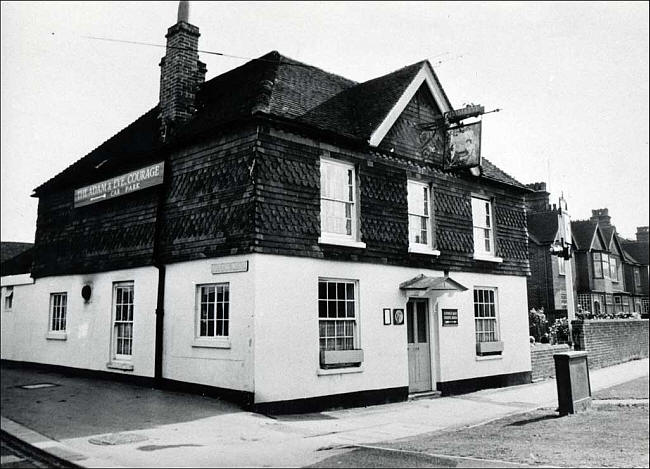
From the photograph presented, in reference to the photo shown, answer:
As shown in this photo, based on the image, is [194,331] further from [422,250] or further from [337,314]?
[422,250]

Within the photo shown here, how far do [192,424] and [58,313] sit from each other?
1024cm

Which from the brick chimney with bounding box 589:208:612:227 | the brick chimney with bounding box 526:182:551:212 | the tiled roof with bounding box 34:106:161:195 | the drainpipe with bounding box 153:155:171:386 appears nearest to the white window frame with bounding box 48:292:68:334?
the tiled roof with bounding box 34:106:161:195

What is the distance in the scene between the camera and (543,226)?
40.1 meters

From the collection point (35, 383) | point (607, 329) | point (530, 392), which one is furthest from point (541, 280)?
point (35, 383)

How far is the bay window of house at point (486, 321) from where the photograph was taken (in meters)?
17.1

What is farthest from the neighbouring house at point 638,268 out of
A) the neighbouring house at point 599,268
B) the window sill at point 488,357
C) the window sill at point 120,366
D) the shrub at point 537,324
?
the window sill at point 120,366

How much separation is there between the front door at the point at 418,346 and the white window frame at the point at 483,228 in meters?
3.23

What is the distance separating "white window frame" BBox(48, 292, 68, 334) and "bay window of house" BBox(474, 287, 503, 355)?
12.7 metres

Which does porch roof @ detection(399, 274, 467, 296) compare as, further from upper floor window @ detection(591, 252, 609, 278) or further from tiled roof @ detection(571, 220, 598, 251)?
upper floor window @ detection(591, 252, 609, 278)

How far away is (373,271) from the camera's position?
14.0 meters

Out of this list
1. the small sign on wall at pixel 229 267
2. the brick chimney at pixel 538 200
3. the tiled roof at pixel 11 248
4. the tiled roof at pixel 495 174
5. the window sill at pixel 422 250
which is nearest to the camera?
the small sign on wall at pixel 229 267

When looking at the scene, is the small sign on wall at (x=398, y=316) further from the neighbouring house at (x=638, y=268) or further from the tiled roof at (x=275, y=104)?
the neighbouring house at (x=638, y=268)

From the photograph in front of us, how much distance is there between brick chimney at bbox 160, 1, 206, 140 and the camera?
15.1 metres

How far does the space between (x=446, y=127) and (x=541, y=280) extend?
25439 millimetres
